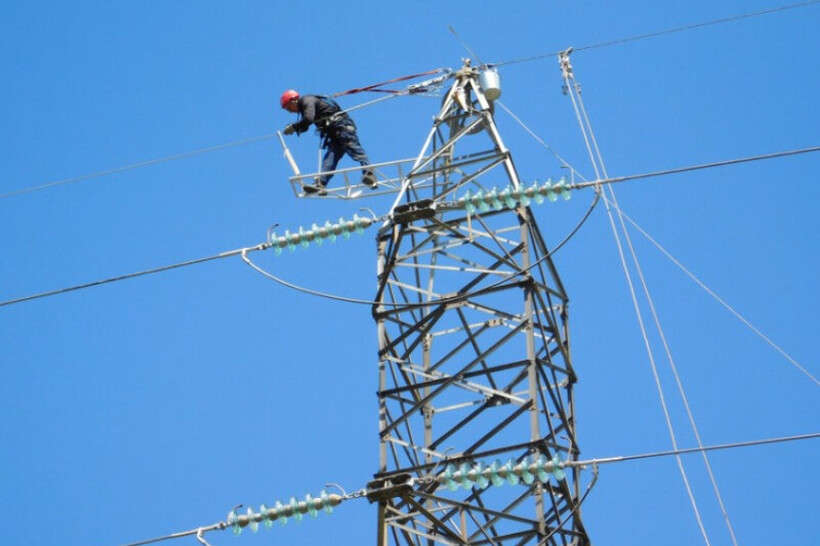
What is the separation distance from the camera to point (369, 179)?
2197 centimetres

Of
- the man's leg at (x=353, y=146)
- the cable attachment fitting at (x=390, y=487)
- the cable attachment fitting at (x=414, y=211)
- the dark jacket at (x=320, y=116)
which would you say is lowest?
the cable attachment fitting at (x=390, y=487)

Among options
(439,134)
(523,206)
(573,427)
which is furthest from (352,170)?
(573,427)

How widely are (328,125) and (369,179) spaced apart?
168 centimetres

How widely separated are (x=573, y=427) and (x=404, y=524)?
2.30 meters

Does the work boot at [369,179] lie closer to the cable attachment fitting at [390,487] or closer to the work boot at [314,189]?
the work boot at [314,189]


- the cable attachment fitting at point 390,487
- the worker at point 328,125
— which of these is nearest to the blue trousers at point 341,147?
the worker at point 328,125

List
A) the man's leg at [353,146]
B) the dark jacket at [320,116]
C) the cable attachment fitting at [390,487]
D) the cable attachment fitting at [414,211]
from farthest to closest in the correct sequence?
the dark jacket at [320,116] < the man's leg at [353,146] < the cable attachment fitting at [414,211] < the cable attachment fitting at [390,487]

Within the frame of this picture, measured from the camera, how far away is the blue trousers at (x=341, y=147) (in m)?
22.9

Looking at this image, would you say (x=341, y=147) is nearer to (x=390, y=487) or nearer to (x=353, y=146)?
(x=353, y=146)

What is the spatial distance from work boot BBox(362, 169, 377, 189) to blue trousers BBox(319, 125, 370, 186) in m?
0.73

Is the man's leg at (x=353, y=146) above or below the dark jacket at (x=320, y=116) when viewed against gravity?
below

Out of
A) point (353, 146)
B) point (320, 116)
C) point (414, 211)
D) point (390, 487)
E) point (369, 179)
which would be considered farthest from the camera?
point (320, 116)

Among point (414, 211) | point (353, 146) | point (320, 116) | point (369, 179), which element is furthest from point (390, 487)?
point (320, 116)

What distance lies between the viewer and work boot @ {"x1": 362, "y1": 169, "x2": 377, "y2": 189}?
21969 mm
